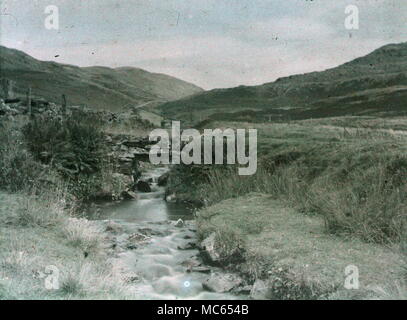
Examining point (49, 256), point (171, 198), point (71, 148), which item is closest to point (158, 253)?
point (49, 256)

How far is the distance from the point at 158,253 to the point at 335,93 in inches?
1466

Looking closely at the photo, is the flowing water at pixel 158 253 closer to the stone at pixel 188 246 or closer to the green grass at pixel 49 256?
the stone at pixel 188 246

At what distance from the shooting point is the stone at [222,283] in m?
7.38

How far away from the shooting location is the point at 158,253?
9.54 meters

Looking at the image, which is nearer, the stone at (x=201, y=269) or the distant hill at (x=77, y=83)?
the stone at (x=201, y=269)

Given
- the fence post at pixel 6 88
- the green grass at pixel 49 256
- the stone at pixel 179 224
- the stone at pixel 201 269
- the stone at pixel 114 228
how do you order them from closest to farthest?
1. the green grass at pixel 49 256
2. the stone at pixel 201 269
3. the stone at pixel 114 228
4. the stone at pixel 179 224
5. the fence post at pixel 6 88

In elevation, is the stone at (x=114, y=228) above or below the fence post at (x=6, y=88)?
below

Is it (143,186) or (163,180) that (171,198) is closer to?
(143,186)

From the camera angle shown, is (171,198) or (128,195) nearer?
(171,198)

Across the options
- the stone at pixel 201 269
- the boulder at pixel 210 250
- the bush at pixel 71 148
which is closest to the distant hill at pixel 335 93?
the bush at pixel 71 148

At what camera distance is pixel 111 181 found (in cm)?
1655

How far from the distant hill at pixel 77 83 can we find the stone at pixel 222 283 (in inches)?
1304

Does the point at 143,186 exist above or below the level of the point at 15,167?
below

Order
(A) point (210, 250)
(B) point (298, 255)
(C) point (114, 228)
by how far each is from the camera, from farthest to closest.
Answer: (C) point (114, 228) → (A) point (210, 250) → (B) point (298, 255)
